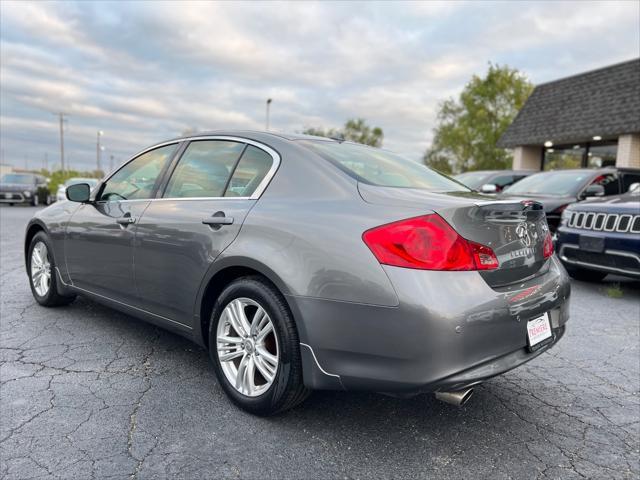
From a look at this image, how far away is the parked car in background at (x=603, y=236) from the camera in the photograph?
5.50 m

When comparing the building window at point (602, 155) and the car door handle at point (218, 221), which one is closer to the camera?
the car door handle at point (218, 221)

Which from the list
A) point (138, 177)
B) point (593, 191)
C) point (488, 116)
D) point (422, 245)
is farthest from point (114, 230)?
point (488, 116)

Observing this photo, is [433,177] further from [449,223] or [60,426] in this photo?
[60,426]

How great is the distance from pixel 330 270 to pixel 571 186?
7.01 meters

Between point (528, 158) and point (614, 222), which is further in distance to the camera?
point (528, 158)

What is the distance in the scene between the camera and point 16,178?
73.4 feet

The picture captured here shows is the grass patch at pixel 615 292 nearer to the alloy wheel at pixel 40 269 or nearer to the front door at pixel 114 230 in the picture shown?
the front door at pixel 114 230

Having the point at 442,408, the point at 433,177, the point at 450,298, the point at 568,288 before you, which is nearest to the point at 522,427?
the point at 442,408

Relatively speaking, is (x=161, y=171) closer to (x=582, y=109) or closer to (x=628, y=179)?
(x=628, y=179)

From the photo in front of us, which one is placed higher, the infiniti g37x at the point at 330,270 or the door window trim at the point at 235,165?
the door window trim at the point at 235,165

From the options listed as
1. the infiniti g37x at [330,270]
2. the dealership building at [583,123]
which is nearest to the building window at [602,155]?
the dealership building at [583,123]

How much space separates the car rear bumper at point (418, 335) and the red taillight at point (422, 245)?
4cm

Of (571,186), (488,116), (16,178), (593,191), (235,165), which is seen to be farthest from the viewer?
(488,116)

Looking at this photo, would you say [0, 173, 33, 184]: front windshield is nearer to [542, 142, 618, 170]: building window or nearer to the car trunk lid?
[542, 142, 618, 170]: building window
